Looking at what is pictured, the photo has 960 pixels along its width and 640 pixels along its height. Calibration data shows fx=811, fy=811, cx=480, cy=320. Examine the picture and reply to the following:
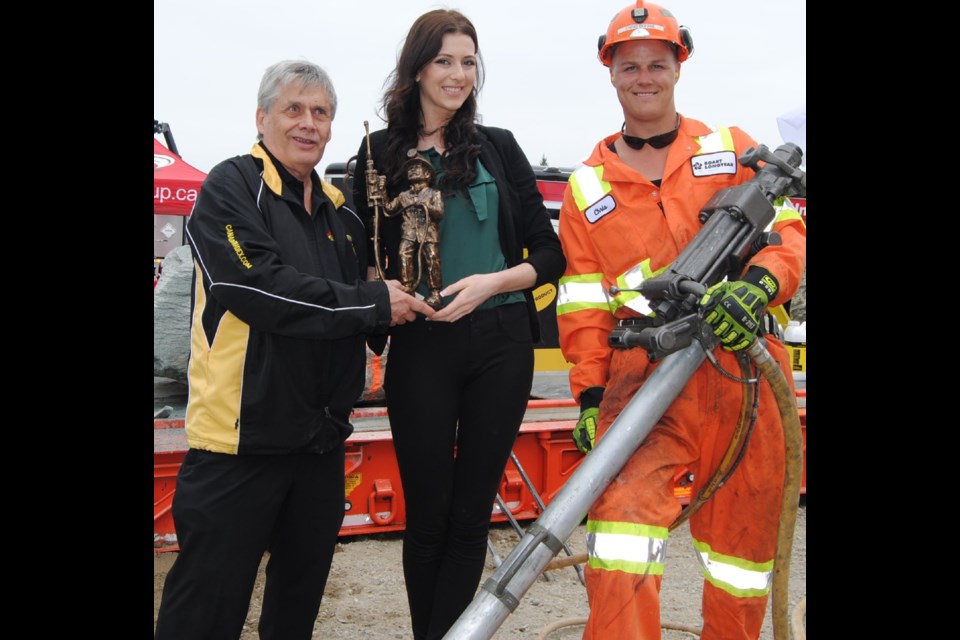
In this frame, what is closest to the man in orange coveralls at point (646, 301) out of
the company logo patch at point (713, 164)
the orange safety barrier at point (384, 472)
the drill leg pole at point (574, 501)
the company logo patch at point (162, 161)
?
the company logo patch at point (713, 164)

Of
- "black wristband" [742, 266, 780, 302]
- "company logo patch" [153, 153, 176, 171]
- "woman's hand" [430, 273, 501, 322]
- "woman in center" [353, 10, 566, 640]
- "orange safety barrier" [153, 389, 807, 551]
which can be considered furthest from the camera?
"company logo patch" [153, 153, 176, 171]

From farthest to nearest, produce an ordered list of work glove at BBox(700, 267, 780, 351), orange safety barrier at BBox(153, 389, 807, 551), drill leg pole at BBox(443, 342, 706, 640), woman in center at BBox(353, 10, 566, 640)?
1. orange safety barrier at BBox(153, 389, 807, 551)
2. woman in center at BBox(353, 10, 566, 640)
3. work glove at BBox(700, 267, 780, 351)
4. drill leg pole at BBox(443, 342, 706, 640)

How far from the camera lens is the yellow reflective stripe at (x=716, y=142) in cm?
283

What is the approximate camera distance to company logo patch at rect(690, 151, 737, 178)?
280cm

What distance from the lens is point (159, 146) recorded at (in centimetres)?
792

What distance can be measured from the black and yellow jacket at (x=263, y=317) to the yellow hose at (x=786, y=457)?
1.24 meters

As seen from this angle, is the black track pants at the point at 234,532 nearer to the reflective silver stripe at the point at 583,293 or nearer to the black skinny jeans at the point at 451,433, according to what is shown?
the black skinny jeans at the point at 451,433

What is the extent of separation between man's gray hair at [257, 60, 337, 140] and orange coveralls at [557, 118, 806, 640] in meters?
0.95

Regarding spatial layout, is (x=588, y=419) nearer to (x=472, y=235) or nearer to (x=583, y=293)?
(x=583, y=293)

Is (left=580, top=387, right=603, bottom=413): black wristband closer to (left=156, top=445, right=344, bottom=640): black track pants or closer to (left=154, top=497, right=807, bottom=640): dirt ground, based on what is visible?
(left=156, top=445, right=344, bottom=640): black track pants

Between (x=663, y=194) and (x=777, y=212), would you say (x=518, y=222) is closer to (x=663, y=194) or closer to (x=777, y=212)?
(x=663, y=194)

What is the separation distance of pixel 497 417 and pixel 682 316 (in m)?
0.71

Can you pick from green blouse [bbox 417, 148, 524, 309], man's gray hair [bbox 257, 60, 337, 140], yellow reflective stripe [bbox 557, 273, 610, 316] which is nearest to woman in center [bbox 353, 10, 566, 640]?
green blouse [bbox 417, 148, 524, 309]

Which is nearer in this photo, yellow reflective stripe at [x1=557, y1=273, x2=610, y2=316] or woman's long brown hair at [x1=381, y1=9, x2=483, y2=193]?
woman's long brown hair at [x1=381, y1=9, x2=483, y2=193]
